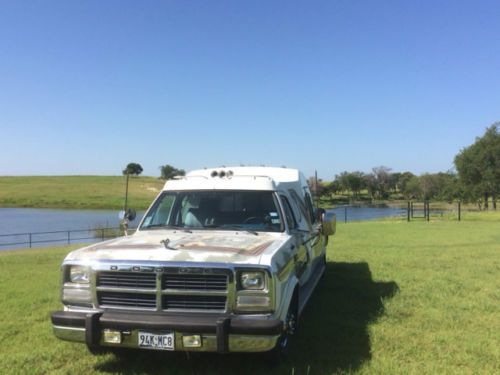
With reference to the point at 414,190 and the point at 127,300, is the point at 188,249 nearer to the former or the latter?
the point at 127,300

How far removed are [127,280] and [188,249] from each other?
2.01 ft

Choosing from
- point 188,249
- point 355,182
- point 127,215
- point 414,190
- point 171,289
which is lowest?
point 171,289

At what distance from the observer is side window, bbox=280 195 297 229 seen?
5799mm

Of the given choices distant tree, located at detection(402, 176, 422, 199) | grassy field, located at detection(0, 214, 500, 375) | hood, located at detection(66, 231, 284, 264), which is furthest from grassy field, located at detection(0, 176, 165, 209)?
hood, located at detection(66, 231, 284, 264)

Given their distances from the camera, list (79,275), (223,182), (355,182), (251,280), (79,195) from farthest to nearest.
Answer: (355,182)
(79,195)
(223,182)
(79,275)
(251,280)

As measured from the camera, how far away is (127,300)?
4.31m

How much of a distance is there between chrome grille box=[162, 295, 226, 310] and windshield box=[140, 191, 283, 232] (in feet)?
5.10

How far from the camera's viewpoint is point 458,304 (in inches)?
284

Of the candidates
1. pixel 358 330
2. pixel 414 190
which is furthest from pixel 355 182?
pixel 358 330

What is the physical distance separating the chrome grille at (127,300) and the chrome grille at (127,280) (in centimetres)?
8

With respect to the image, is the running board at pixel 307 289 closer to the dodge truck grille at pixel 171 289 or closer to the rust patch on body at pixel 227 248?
the rust patch on body at pixel 227 248

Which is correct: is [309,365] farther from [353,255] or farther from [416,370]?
[353,255]

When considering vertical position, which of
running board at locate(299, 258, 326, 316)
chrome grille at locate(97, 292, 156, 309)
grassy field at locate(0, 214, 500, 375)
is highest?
chrome grille at locate(97, 292, 156, 309)

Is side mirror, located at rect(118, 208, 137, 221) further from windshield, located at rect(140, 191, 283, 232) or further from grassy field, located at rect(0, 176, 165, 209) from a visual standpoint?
grassy field, located at rect(0, 176, 165, 209)
